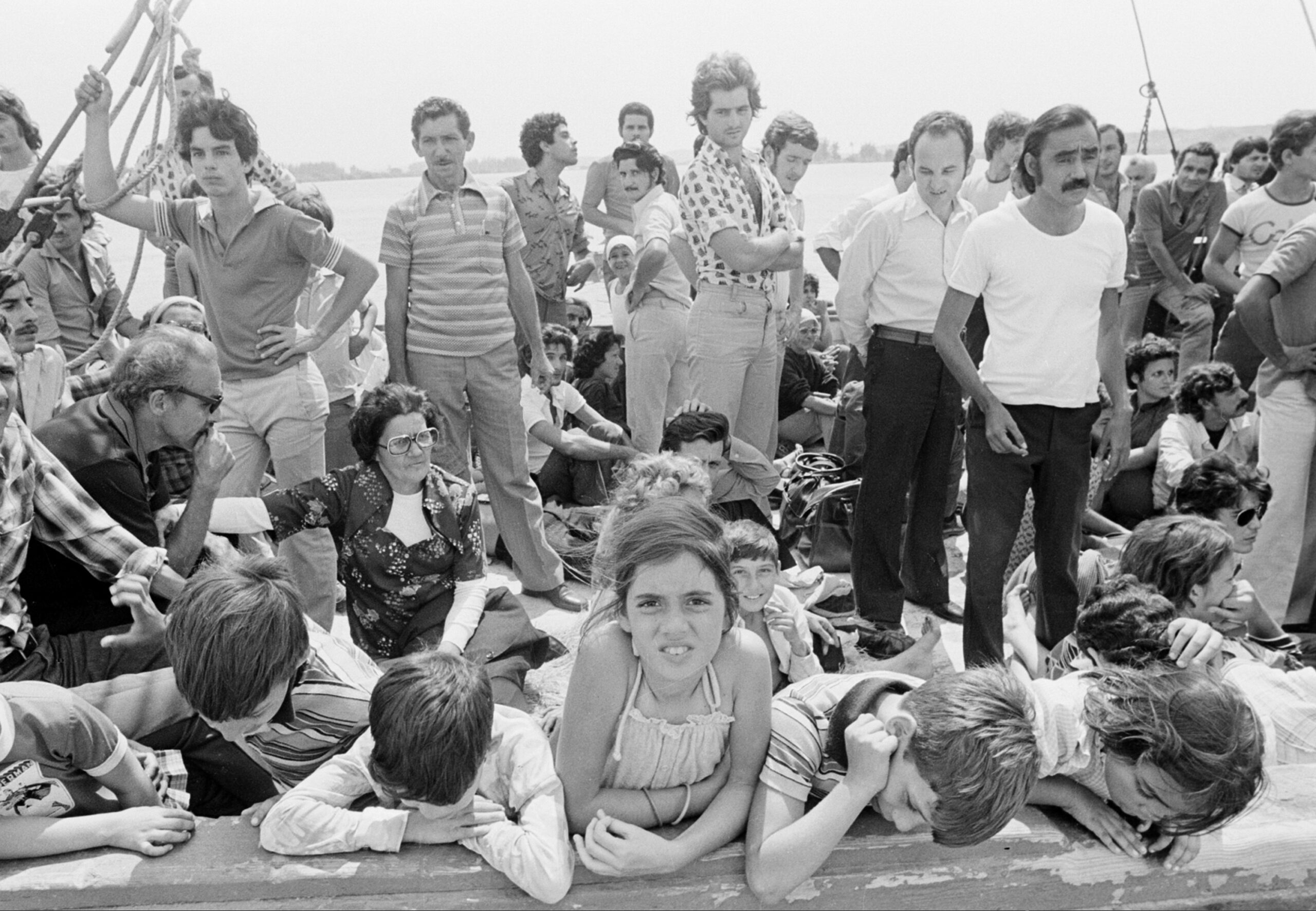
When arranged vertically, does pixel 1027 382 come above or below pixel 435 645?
above

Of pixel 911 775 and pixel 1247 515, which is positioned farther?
pixel 1247 515

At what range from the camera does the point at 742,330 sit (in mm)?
4348

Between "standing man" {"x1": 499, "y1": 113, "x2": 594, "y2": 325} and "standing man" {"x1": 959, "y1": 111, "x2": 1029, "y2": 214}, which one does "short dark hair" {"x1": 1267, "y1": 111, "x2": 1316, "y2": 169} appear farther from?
"standing man" {"x1": 499, "y1": 113, "x2": 594, "y2": 325}

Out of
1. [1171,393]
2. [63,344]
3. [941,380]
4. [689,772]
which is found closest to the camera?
[689,772]

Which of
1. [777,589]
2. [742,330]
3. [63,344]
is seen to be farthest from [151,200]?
[777,589]

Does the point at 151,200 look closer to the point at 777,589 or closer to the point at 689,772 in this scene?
the point at 777,589

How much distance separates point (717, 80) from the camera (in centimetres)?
431

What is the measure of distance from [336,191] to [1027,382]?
23.3 metres

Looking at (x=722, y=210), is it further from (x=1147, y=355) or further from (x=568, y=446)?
(x=1147, y=355)

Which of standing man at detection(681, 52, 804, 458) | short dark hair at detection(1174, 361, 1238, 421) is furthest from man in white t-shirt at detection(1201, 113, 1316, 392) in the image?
standing man at detection(681, 52, 804, 458)

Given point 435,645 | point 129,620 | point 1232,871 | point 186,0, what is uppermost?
point 186,0

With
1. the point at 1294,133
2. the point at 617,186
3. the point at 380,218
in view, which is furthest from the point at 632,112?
the point at 380,218

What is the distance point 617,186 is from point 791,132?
1599 mm

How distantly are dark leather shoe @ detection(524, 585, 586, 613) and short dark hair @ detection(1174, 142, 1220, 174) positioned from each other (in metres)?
4.89
